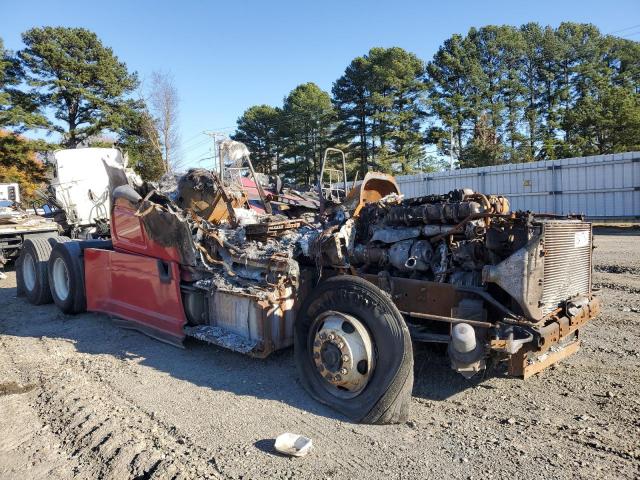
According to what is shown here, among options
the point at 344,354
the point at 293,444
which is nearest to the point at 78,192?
the point at 344,354

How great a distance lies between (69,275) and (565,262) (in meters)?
6.38

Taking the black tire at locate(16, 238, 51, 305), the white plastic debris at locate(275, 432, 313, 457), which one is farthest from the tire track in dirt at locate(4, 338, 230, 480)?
the black tire at locate(16, 238, 51, 305)

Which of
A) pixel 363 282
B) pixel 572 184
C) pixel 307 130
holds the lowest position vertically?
pixel 363 282

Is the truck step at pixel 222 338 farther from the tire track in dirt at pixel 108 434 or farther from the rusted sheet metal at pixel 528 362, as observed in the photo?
the rusted sheet metal at pixel 528 362

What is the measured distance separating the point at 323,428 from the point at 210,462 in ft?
2.68

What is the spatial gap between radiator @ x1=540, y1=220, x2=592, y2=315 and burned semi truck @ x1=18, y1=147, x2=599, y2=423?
16 millimetres

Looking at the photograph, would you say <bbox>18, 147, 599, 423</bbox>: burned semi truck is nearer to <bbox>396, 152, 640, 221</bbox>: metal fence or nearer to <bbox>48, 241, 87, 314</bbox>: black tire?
<bbox>48, 241, 87, 314</bbox>: black tire

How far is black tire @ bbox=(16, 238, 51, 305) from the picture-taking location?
309 inches

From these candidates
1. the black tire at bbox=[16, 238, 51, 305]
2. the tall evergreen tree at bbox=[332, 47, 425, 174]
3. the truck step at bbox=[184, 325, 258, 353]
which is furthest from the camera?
the tall evergreen tree at bbox=[332, 47, 425, 174]

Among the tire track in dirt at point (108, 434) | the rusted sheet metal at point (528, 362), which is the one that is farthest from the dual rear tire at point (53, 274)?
the rusted sheet metal at point (528, 362)

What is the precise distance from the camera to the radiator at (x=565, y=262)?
3.49 meters

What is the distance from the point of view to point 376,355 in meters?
3.53

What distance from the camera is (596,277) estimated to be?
26.3 ft

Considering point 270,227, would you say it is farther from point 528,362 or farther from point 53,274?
point 53,274
